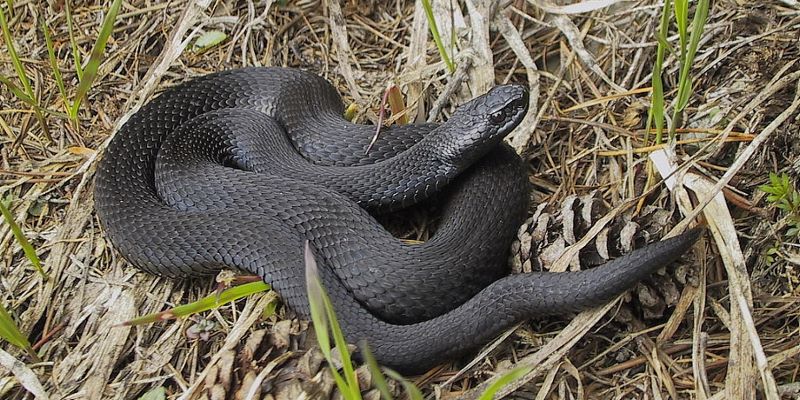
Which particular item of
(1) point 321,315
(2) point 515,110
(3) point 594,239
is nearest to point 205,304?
(1) point 321,315

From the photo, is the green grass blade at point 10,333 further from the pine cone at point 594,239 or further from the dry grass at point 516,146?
the pine cone at point 594,239

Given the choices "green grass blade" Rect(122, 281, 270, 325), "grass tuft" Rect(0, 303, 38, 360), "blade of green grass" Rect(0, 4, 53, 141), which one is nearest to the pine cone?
"green grass blade" Rect(122, 281, 270, 325)

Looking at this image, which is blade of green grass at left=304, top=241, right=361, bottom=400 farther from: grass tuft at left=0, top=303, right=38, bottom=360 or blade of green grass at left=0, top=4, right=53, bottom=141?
blade of green grass at left=0, top=4, right=53, bottom=141

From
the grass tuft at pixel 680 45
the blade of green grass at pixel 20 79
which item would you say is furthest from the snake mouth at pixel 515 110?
the blade of green grass at pixel 20 79

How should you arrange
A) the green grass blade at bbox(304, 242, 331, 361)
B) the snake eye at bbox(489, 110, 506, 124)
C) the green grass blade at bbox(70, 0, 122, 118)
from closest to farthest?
1. the green grass blade at bbox(304, 242, 331, 361)
2. the green grass blade at bbox(70, 0, 122, 118)
3. the snake eye at bbox(489, 110, 506, 124)

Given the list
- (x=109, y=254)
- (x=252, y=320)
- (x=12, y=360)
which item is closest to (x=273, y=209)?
(x=252, y=320)

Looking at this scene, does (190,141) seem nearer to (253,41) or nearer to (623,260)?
(253,41)

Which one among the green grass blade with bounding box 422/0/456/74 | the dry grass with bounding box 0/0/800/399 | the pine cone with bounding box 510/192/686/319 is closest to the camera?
the dry grass with bounding box 0/0/800/399

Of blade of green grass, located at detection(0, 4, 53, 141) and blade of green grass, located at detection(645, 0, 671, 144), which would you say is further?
blade of green grass, located at detection(0, 4, 53, 141)
